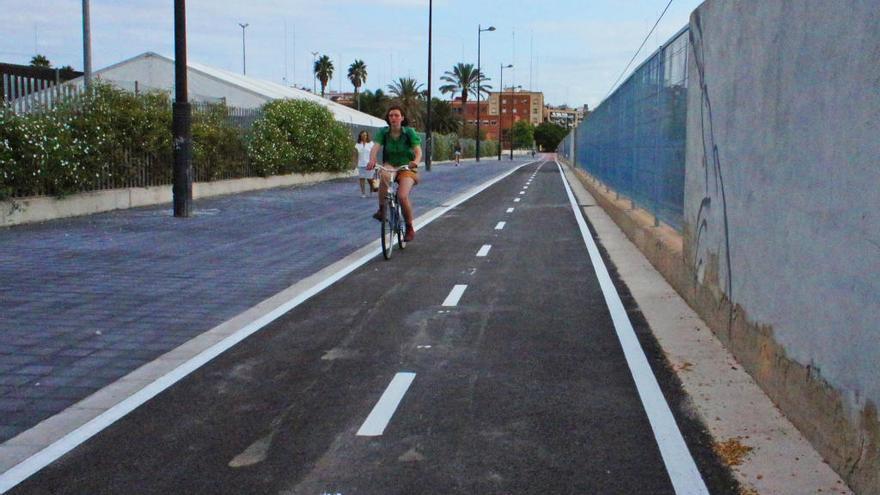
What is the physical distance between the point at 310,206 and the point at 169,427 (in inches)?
666

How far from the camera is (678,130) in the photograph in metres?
9.80

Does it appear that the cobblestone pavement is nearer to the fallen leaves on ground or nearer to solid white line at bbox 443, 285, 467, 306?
solid white line at bbox 443, 285, 467, 306

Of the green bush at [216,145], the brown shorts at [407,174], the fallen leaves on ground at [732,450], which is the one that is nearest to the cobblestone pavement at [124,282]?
the brown shorts at [407,174]

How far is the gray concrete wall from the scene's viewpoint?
3.84m

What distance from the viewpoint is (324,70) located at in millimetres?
135125

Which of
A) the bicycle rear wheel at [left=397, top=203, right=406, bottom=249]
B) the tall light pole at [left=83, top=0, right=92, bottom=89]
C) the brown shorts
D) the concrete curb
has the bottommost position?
the concrete curb

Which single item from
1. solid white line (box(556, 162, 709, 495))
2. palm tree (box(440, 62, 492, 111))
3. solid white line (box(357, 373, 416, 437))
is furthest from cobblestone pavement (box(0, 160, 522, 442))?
palm tree (box(440, 62, 492, 111))

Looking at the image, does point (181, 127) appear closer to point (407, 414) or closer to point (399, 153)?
point (399, 153)

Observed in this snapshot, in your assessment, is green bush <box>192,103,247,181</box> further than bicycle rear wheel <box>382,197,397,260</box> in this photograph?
Yes

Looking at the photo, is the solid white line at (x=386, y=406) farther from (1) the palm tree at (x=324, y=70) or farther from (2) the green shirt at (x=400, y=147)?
(1) the palm tree at (x=324, y=70)

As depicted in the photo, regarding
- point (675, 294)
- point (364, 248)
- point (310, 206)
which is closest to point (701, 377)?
point (675, 294)

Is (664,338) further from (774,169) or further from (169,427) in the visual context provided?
(169,427)

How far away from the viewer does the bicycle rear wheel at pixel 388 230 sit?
1173 centimetres

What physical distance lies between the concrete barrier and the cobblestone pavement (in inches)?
14.2
